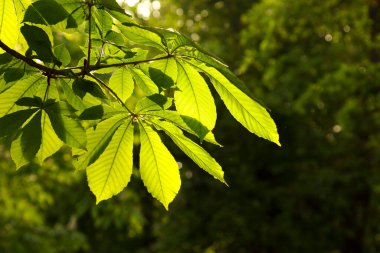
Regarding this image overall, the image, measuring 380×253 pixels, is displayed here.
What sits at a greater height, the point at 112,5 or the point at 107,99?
the point at 112,5

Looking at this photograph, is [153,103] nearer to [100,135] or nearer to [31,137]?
[100,135]

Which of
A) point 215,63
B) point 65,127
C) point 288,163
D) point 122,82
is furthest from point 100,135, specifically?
point 288,163

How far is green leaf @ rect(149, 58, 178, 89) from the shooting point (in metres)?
0.96

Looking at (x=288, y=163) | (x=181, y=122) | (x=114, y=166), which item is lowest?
(x=114, y=166)

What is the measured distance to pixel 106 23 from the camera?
96 cm

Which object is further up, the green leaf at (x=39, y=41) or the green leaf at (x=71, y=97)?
the green leaf at (x=39, y=41)

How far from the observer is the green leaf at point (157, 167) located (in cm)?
101

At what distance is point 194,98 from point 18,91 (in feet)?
1.14

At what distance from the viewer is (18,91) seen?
994 mm

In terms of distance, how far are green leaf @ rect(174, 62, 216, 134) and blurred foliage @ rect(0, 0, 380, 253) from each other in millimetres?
5187

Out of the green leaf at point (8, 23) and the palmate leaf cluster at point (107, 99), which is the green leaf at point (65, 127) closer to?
the palmate leaf cluster at point (107, 99)

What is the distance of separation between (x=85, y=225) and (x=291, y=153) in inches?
246

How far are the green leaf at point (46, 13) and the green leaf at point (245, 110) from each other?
26 cm

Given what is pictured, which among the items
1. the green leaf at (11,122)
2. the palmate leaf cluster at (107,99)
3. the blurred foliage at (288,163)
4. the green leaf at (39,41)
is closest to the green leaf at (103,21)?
the palmate leaf cluster at (107,99)
